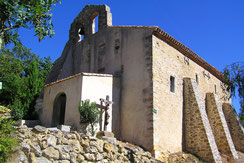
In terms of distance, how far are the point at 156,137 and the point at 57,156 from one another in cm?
585

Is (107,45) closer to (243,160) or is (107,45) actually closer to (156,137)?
(156,137)

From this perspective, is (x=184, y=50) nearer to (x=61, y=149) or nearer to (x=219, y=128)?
(x=219, y=128)

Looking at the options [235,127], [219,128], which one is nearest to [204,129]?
[219,128]

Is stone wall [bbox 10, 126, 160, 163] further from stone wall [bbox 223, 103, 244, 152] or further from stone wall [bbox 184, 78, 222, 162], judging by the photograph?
stone wall [bbox 223, 103, 244, 152]

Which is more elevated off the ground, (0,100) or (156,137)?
(0,100)

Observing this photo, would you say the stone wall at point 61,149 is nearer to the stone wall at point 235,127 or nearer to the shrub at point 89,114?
the shrub at point 89,114

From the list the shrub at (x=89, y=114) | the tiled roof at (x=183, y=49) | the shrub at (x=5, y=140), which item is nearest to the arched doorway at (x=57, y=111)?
the shrub at (x=89, y=114)

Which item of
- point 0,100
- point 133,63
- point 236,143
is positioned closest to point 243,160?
point 236,143

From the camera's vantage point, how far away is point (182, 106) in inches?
587

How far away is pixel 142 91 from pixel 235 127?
10906 mm

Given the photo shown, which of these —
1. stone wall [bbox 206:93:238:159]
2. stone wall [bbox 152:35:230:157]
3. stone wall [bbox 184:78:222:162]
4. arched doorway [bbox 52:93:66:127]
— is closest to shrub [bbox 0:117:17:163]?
stone wall [bbox 152:35:230:157]

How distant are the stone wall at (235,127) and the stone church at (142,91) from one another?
3556 millimetres

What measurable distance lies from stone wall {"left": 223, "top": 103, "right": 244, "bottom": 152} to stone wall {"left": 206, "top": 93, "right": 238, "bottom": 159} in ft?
10.2

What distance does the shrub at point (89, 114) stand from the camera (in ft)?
37.9
